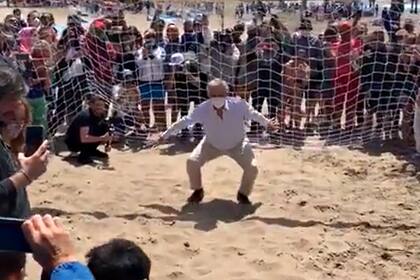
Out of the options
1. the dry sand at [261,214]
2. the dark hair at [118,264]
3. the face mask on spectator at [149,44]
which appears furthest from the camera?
the face mask on spectator at [149,44]

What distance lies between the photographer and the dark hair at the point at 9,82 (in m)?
2.75

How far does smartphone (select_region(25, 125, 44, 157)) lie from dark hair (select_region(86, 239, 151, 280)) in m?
0.73

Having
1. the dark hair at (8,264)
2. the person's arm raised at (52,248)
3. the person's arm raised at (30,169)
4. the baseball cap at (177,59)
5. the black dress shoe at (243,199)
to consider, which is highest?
the person's arm raised at (52,248)

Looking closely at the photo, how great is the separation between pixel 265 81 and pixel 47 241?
7935 mm

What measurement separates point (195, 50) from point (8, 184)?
23.5 feet

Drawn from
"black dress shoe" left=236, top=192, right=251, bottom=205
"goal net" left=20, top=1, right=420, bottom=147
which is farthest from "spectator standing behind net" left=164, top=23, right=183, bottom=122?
"black dress shoe" left=236, top=192, right=251, bottom=205

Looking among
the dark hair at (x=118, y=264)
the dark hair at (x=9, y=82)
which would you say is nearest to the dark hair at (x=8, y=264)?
the dark hair at (x=118, y=264)

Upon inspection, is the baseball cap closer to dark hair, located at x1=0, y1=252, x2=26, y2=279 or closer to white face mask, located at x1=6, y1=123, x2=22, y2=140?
white face mask, located at x1=6, y1=123, x2=22, y2=140

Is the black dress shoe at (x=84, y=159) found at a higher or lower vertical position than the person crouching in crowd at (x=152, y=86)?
lower

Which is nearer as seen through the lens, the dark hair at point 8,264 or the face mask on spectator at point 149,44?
the dark hair at point 8,264

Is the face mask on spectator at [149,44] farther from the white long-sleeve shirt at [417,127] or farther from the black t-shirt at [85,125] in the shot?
the white long-sleeve shirt at [417,127]

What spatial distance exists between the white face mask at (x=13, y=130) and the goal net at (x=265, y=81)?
6.26 m

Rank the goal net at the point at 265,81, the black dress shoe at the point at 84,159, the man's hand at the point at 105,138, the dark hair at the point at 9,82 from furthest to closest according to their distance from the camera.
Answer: the goal net at the point at 265,81 → the man's hand at the point at 105,138 → the black dress shoe at the point at 84,159 → the dark hair at the point at 9,82

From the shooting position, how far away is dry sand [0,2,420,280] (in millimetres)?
5508
